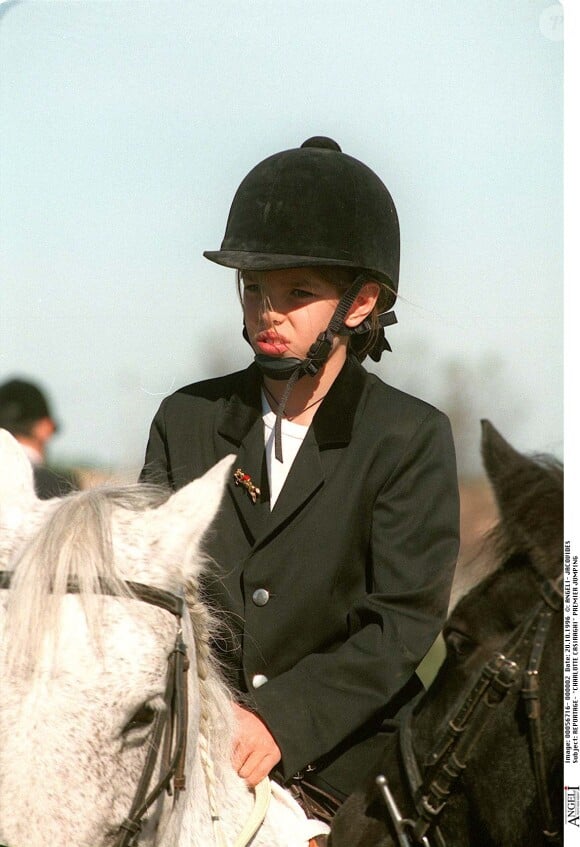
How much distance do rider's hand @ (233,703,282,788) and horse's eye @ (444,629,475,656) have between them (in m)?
0.45

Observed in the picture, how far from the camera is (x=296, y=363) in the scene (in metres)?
2.16

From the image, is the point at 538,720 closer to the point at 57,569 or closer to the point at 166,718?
the point at 166,718

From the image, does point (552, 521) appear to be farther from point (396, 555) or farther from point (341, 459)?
point (341, 459)

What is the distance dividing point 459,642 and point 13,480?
3.35ft

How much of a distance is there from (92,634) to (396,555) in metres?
0.85

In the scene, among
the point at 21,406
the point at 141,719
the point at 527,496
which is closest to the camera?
the point at 141,719

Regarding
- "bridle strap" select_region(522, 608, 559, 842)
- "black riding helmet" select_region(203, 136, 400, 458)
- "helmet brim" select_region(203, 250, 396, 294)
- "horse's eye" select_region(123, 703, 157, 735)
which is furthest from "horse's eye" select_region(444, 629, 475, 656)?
"helmet brim" select_region(203, 250, 396, 294)

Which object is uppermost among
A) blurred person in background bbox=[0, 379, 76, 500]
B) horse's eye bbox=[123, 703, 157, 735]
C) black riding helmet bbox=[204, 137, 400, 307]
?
black riding helmet bbox=[204, 137, 400, 307]

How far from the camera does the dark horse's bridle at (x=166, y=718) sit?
1514 millimetres

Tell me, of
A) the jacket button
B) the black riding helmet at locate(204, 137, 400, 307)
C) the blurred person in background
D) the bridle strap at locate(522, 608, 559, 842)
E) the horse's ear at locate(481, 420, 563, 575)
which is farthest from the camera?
the blurred person in background

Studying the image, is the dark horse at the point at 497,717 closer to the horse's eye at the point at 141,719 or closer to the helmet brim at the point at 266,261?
the helmet brim at the point at 266,261

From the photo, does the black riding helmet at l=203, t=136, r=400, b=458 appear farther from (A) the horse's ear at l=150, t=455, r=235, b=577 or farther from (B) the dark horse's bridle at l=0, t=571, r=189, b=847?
(B) the dark horse's bridle at l=0, t=571, r=189, b=847

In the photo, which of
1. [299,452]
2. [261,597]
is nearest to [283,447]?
[299,452]

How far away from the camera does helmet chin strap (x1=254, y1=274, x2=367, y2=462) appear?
84.6 inches
